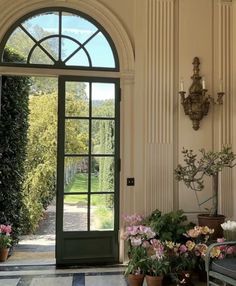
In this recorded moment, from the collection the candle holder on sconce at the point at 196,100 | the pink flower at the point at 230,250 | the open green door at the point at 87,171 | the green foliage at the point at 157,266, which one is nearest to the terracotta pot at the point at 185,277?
the green foliage at the point at 157,266

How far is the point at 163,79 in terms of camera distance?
4590mm

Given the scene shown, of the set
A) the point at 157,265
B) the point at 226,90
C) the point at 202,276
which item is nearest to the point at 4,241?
the point at 157,265

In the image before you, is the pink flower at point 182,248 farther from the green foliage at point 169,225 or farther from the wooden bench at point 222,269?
the wooden bench at point 222,269

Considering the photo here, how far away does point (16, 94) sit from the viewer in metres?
5.45

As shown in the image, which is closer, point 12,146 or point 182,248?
point 182,248

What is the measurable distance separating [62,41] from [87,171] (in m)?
1.64

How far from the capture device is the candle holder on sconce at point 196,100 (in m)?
4.50

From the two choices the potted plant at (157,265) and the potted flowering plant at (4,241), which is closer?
the potted plant at (157,265)

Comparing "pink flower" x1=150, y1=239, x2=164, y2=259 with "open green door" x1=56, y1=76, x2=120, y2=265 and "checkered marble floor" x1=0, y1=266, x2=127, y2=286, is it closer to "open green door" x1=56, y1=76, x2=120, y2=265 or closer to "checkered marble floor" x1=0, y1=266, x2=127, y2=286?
"checkered marble floor" x1=0, y1=266, x2=127, y2=286

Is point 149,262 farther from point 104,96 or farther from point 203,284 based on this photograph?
point 104,96

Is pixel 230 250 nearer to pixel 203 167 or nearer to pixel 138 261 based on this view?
pixel 138 261

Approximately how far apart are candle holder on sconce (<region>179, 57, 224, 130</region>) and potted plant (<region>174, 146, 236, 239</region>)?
1.42ft

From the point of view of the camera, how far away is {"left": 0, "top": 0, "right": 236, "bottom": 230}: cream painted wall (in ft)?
14.8

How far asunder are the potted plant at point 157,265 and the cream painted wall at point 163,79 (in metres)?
0.91
